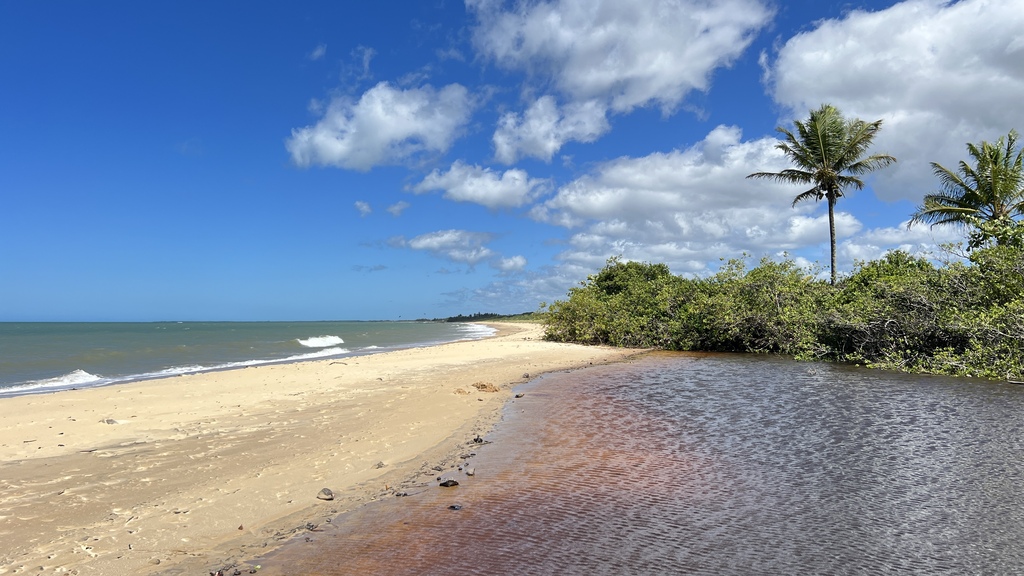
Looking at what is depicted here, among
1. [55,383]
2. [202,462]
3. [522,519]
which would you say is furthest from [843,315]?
[55,383]

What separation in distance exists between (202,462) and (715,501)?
6.21 m

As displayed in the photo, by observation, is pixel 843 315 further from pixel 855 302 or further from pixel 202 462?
pixel 202 462

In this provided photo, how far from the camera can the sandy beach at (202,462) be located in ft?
15.1

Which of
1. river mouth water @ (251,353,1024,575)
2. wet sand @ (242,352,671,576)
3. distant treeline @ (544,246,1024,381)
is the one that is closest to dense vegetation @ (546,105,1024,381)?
distant treeline @ (544,246,1024,381)

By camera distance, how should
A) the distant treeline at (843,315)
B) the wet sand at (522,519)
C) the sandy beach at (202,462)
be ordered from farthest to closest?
the distant treeline at (843,315) < the sandy beach at (202,462) < the wet sand at (522,519)

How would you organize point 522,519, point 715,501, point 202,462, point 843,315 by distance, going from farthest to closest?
point 843,315 < point 202,462 < point 715,501 < point 522,519

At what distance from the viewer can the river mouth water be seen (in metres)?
4.29

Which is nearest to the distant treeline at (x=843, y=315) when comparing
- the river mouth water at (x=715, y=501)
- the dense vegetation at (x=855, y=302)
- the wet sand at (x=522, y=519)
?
the dense vegetation at (x=855, y=302)

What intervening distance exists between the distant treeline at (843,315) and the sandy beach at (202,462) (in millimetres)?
13506

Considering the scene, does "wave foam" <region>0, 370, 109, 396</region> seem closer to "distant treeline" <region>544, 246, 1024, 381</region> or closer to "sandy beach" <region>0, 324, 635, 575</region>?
"sandy beach" <region>0, 324, 635, 575</region>

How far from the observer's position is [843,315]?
2022 cm

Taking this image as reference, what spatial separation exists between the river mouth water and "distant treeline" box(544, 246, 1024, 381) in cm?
604

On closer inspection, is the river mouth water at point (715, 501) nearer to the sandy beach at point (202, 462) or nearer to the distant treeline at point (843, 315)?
the sandy beach at point (202, 462)

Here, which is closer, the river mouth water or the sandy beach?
the river mouth water
